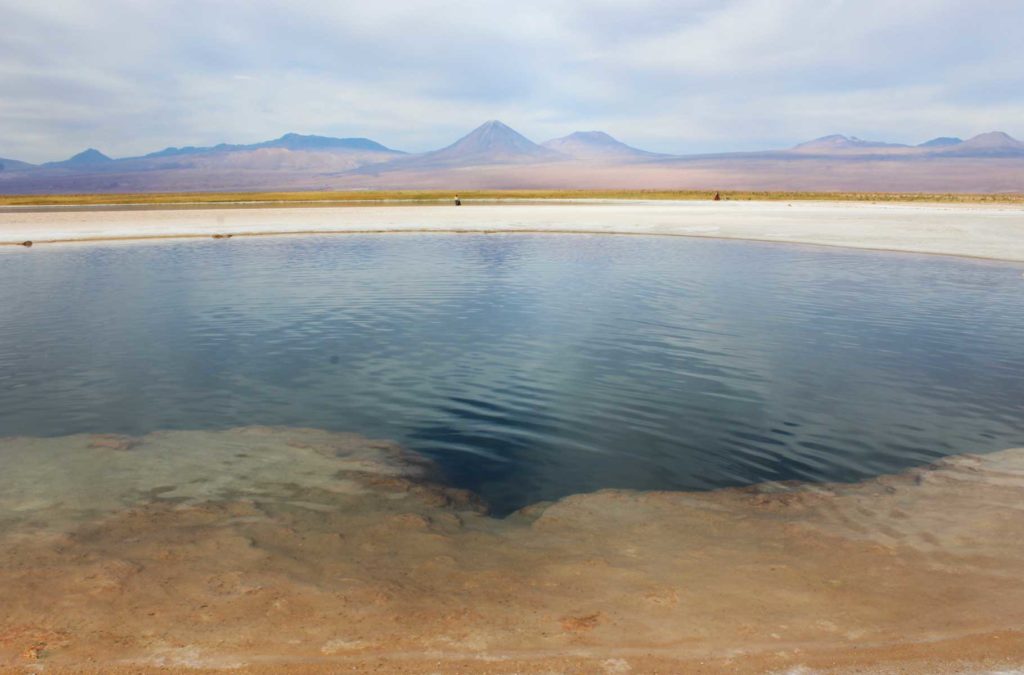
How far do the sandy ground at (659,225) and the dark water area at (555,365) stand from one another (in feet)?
40.2

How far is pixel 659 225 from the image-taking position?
4997cm

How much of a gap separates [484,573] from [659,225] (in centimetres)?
4609

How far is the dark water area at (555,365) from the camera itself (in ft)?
32.1

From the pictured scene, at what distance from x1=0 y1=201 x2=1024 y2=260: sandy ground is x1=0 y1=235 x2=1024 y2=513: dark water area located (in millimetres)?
12263

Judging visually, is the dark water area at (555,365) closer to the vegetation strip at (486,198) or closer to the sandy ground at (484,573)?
the sandy ground at (484,573)

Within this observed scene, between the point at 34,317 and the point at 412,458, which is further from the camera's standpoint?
the point at 34,317

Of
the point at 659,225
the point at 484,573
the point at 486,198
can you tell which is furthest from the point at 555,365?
the point at 486,198

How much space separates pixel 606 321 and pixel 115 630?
14413 mm

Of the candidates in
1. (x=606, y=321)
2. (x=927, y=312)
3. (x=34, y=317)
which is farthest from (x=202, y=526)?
(x=927, y=312)

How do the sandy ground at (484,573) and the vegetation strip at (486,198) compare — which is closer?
the sandy ground at (484,573)

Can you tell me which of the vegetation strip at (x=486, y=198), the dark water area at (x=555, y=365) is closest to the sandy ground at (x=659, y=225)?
the dark water area at (x=555, y=365)

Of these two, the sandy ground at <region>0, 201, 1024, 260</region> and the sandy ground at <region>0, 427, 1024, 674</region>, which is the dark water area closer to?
the sandy ground at <region>0, 427, 1024, 674</region>

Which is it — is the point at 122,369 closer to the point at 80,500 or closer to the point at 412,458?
the point at 80,500

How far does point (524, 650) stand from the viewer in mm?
5035
